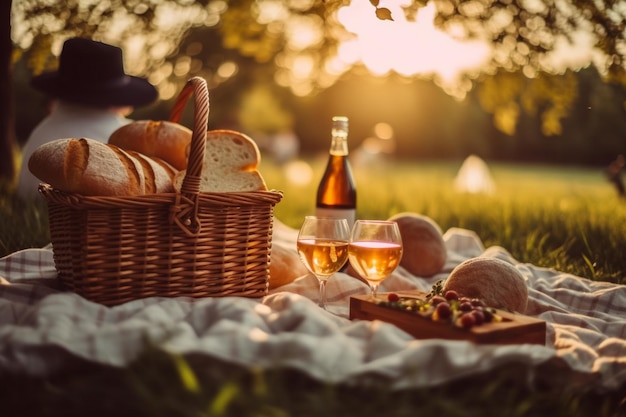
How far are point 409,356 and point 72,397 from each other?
0.89 meters

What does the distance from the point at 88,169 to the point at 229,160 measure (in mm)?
669

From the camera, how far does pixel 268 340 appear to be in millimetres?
1724

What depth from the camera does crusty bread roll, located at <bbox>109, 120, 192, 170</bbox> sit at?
2775 mm

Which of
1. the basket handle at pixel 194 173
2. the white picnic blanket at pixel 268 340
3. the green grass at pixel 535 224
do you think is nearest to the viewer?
the white picnic blanket at pixel 268 340

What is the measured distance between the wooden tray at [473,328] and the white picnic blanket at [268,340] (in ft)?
0.19

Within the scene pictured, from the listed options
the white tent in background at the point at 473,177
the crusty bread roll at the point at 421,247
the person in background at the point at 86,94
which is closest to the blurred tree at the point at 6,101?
the person in background at the point at 86,94

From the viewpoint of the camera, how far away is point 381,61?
182 inches

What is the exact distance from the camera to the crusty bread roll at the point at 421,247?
10.6 ft

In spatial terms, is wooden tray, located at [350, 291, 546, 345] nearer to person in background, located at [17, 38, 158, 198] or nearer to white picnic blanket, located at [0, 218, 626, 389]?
white picnic blanket, located at [0, 218, 626, 389]

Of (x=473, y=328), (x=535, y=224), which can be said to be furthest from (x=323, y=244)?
(x=535, y=224)

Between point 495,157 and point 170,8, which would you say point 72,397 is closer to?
point 170,8

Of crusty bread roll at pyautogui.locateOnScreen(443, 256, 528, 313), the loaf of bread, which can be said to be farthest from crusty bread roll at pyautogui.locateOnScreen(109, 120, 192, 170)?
crusty bread roll at pyautogui.locateOnScreen(443, 256, 528, 313)

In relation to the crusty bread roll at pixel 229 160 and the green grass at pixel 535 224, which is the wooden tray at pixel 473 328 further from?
the green grass at pixel 535 224

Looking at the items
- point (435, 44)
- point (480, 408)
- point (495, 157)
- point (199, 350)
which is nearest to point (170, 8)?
point (435, 44)
